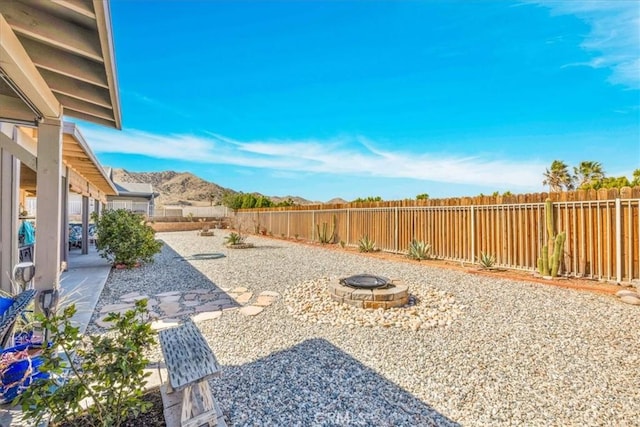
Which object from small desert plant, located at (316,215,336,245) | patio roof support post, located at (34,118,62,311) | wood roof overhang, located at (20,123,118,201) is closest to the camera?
patio roof support post, located at (34,118,62,311)

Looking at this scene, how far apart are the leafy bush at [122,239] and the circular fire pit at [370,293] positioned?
5.24 m

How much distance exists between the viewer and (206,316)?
4.23 meters

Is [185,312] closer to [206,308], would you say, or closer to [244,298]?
[206,308]

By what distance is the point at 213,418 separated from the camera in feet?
5.60

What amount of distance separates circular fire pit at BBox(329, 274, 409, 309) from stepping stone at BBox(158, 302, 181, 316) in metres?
2.34

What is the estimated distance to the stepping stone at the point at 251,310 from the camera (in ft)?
14.2

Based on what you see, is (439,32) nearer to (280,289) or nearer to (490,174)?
(490,174)

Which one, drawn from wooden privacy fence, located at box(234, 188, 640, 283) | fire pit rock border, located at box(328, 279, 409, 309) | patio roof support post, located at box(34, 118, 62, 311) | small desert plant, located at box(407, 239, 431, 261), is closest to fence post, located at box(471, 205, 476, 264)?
wooden privacy fence, located at box(234, 188, 640, 283)

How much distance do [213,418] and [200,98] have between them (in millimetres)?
17415

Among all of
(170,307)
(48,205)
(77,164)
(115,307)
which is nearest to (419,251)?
(170,307)

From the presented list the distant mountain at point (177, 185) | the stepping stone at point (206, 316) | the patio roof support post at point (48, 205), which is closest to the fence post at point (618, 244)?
the stepping stone at point (206, 316)

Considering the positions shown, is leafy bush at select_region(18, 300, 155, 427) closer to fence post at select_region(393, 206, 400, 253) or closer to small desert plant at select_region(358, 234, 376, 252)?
fence post at select_region(393, 206, 400, 253)

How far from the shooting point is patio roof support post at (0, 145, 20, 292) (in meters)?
3.91

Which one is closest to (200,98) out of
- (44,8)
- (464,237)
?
(464,237)
